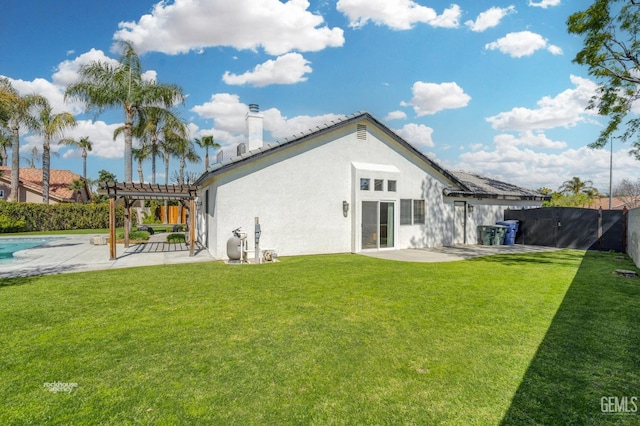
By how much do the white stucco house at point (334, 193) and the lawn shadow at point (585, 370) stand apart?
8761 mm

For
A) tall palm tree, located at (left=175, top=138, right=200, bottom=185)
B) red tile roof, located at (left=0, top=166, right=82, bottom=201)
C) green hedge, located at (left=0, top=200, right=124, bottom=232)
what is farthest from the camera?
red tile roof, located at (left=0, top=166, right=82, bottom=201)

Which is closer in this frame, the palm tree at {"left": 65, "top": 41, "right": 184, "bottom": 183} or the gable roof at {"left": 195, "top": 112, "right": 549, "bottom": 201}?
the gable roof at {"left": 195, "top": 112, "right": 549, "bottom": 201}

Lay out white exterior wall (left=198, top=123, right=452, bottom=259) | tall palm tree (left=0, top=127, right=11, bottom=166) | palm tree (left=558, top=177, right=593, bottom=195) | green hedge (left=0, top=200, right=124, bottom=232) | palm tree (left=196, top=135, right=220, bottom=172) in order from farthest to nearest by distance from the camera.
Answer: palm tree (left=558, top=177, right=593, bottom=195), palm tree (left=196, top=135, right=220, bottom=172), tall palm tree (left=0, top=127, right=11, bottom=166), green hedge (left=0, top=200, right=124, bottom=232), white exterior wall (left=198, top=123, right=452, bottom=259)

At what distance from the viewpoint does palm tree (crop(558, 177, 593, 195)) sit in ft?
176

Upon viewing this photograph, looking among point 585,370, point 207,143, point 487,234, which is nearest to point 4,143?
point 207,143

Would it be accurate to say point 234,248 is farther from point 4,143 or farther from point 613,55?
point 4,143

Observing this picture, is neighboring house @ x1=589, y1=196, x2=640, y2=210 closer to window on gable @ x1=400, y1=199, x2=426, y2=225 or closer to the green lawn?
window on gable @ x1=400, y1=199, x2=426, y2=225

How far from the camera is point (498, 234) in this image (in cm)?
1803

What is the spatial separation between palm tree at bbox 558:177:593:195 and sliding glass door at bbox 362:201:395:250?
52437 millimetres

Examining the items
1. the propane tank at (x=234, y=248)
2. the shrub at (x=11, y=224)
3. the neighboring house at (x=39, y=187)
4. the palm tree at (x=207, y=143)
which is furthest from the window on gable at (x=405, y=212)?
the neighboring house at (x=39, y=187)

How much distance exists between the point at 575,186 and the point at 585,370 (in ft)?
209

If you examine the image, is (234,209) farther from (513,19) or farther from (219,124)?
(219,124)

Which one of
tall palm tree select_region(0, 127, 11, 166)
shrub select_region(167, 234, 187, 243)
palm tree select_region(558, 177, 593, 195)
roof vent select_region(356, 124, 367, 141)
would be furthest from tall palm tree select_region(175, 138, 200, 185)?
palm tree select_region(558, 177, 593, 195)

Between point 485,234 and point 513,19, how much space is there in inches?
404
